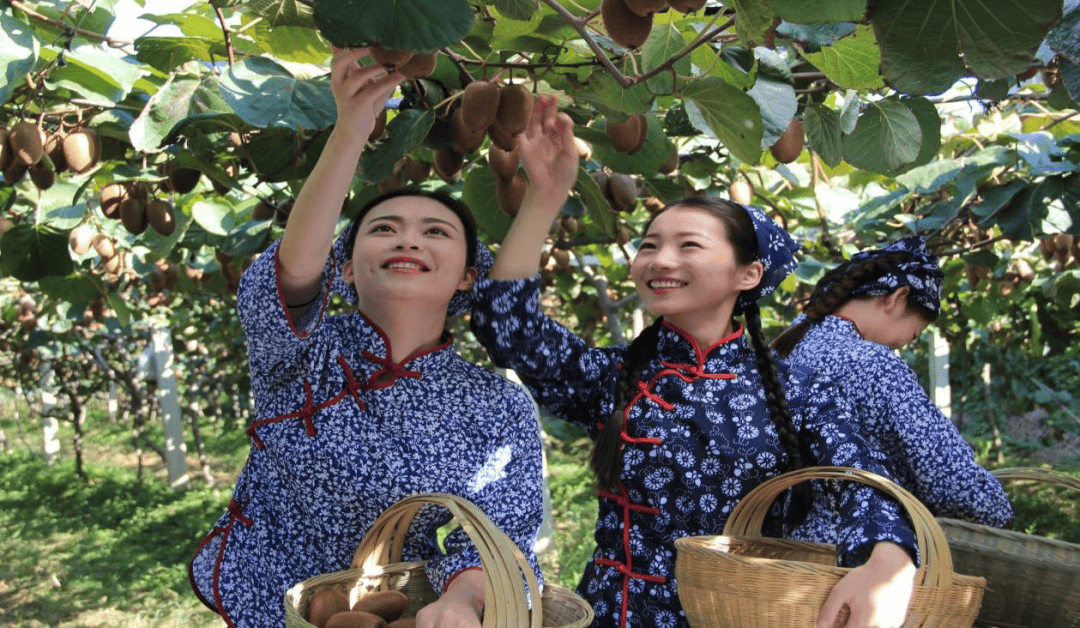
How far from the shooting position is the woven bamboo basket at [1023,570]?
64.2 inches

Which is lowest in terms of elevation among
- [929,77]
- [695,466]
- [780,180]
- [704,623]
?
[704,623]

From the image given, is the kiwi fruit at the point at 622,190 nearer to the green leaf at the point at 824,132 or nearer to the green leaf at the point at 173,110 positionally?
the green leaf at the point at 824,132

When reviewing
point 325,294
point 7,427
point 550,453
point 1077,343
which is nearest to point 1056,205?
point 325,294

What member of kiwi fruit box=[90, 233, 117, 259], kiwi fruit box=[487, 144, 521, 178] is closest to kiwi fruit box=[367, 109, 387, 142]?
kiwi fruit box=[487, 144, 521, 178]

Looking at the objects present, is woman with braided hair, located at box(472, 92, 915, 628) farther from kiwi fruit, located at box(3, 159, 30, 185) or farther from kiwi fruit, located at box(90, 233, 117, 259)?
kiwi fruit, located at box(90, 233, 117, 259)

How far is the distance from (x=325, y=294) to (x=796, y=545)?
72 cm

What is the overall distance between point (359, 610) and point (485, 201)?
3.40ft

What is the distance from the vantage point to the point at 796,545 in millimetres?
1462

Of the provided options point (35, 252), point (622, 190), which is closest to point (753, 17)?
point (622, 190)

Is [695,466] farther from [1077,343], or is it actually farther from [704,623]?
[1077,343]

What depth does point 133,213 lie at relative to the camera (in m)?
2.23

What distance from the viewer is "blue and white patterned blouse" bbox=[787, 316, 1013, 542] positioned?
1633mm

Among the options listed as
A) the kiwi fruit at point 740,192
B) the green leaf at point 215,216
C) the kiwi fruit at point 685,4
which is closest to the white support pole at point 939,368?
the kiwi fruit at point 740,192

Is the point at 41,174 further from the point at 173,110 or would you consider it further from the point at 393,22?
the point at 393,22
